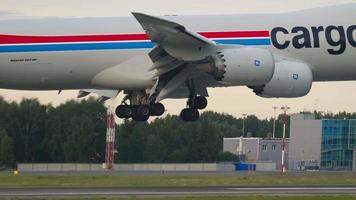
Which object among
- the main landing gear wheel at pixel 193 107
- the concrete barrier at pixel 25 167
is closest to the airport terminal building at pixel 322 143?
the concrete barrier at pixel 25 167

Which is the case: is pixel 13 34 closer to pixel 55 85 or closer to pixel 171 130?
pixel 55 85

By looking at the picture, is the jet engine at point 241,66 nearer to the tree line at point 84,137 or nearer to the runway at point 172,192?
the runway at point 172,192

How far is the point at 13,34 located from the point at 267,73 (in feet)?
45.0

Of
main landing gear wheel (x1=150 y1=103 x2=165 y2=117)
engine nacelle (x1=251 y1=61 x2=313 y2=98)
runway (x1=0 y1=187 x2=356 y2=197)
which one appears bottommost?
runway (x1=0 y1=187 x2=356 y2=197)

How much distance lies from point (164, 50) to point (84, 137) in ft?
156

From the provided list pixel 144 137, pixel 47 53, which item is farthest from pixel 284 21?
pixel 144 137

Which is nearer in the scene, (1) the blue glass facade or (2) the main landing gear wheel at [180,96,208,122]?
(2) the main landing gear wheel at [180,96,208,122]

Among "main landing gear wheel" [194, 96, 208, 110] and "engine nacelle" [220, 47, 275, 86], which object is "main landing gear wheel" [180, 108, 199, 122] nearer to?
"main landing gear wheel" [194, 96, 208, 110]

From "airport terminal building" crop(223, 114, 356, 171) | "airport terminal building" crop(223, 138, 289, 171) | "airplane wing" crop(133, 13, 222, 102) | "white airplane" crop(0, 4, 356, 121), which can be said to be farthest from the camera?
"airport terminal building" crop(223, 138, 289, 171)

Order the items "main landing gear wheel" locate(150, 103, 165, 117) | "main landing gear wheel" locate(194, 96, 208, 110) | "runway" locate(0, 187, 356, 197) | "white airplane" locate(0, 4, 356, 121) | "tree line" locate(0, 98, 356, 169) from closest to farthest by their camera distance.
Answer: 1. "runway" locate(0, 187, 356, 197)
2. "white airplane" locate(0, 4, 356, 121)
3. "main landing gear wheel" locate(150, 103, 165, 117)
4. "main landing gear wheel" locate(194, 96, 208, 110)
5. "tree line" locate(0, 98, 356, 169)

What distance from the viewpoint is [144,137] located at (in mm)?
108250

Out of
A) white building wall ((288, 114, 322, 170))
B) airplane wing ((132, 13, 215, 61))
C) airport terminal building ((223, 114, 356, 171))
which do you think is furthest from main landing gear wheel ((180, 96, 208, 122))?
white building wall ((288, 114, 322, 170))

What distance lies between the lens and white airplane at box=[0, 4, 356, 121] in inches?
2108

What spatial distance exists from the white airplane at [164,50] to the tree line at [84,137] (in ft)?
104
